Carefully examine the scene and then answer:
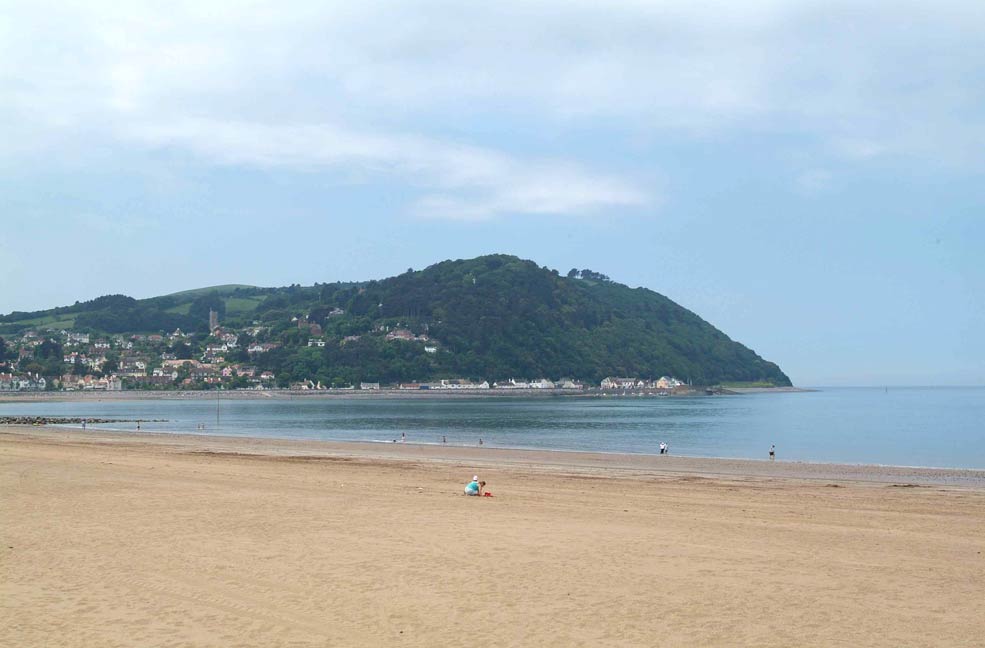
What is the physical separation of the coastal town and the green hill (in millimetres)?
1512

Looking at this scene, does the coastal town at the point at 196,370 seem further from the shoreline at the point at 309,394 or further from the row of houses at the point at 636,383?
the shoreline at the point at 309,394

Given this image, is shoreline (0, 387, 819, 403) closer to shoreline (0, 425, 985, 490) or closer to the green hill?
the green hill

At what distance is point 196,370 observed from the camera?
16800 cm

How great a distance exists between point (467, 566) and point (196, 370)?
170 m

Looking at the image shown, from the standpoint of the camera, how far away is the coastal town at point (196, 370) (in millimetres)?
155500

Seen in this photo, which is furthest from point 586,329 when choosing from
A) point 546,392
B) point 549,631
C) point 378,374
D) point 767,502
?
point 549,631

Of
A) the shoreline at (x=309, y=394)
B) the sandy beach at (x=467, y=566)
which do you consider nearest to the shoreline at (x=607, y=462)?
the sandy beach at (x=467, y=566)

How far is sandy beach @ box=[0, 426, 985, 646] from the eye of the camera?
696cm

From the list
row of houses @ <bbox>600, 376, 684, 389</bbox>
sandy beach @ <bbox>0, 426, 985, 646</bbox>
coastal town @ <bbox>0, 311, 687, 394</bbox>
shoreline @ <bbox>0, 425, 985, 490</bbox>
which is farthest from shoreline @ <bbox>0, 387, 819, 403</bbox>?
sandy beach @ <bbox>0, 426, 985, 646</bbox>

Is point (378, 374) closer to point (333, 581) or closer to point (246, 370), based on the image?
point (246, 370)

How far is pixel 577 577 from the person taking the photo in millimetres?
8883

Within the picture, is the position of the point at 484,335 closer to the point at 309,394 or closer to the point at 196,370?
the point at 309,394

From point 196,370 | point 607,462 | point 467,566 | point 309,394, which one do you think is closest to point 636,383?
point 309,394

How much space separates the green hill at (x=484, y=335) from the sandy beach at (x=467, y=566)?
141m
